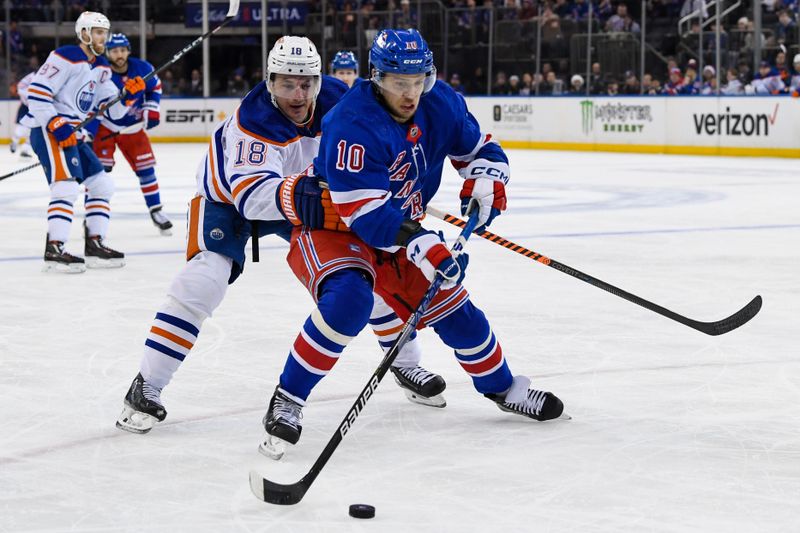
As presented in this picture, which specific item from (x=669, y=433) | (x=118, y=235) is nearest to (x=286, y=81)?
(x=669, y=433)

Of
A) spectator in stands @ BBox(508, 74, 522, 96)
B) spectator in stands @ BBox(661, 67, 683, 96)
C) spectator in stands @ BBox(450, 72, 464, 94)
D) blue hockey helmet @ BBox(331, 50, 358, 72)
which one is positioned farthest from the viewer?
spectator in stands @ BBox(450, 72, 464, 94)

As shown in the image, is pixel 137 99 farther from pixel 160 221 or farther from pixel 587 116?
pixel 587 116

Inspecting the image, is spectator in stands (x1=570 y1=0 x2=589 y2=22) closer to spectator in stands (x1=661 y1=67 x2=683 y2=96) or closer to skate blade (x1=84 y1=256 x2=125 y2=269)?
spectator in stands (x1=661 y1=67 x2=683 y2=96)

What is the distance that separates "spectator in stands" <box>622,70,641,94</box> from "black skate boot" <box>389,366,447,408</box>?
11999 millimetres

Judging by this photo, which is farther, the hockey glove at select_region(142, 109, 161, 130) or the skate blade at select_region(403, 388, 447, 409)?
the hockey glove at select_region(142, 109, 161, 130)

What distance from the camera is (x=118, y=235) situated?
6.93m

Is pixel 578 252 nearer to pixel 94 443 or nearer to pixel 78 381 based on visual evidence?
pixel 78 381

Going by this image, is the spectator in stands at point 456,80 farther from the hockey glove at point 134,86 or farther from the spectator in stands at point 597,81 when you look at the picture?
the hockey glove at point 134,86

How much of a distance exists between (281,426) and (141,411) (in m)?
0.40

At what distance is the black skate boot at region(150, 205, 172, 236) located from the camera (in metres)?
6.84

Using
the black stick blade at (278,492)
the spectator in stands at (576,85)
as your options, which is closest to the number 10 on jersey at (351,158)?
the black stick blade at (278,492)

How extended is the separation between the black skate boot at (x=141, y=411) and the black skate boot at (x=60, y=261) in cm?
274

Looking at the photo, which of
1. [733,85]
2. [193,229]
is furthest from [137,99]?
[733,85]

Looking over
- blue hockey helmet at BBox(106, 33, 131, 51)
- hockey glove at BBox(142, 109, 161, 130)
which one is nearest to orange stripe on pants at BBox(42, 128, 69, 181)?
blue hockey helmet at BBox(106, 33, 131, 51)
